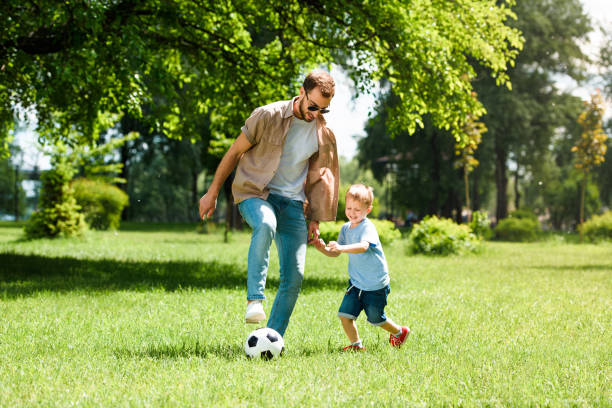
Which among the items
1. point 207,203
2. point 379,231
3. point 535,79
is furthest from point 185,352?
point 535,79

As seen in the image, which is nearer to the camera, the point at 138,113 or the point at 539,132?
the point at 138,113

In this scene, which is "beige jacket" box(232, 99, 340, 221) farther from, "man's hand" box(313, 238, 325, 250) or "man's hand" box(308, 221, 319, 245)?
"man's hand" box(313, 238, 325, 250)

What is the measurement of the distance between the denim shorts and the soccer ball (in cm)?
69

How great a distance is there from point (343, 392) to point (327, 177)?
1756mm

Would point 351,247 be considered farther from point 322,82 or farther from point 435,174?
point 435,174

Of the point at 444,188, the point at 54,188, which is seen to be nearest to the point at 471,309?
the point at 54,188

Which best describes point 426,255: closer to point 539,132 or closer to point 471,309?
point 471,309

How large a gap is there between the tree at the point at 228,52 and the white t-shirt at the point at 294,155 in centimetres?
541

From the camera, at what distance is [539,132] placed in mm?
38094

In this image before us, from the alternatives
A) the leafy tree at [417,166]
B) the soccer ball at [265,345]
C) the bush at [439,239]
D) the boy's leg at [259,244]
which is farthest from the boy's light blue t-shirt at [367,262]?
the leafy tree at [417,166]

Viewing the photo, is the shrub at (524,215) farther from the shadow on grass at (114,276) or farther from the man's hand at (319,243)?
the man's hand at (319,243)

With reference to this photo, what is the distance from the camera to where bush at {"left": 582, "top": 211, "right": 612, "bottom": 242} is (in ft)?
99.4

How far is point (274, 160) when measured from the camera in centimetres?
453

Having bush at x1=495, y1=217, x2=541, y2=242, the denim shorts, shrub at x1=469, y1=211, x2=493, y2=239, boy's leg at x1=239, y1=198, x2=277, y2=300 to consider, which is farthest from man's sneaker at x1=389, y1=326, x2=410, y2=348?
bush at x1=495, y1=217, x2=541, y2=242
